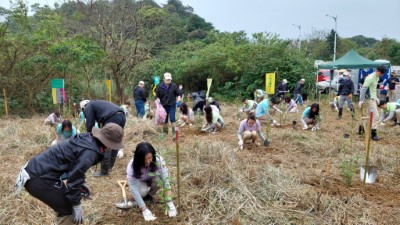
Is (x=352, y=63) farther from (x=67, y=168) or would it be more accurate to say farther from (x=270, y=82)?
(x=67, y=168)

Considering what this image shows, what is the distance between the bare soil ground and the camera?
323 cm

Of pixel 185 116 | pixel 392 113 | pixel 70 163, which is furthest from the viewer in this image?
pixel 185 116

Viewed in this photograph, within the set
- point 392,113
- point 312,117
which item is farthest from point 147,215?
point 392,113

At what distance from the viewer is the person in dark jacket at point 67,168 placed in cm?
228

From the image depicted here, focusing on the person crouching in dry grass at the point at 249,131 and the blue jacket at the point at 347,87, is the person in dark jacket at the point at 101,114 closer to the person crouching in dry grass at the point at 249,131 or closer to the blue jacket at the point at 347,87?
the person crouching in dry grass at the point at 249,131

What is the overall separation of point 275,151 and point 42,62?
27.1 ft

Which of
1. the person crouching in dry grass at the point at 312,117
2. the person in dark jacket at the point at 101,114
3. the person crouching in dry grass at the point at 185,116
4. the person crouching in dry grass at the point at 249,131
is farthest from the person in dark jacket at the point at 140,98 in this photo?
the person in dark jacket at the point at 101,114

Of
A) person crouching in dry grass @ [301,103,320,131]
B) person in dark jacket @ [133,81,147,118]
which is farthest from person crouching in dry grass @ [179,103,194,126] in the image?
person crouching in dry grass @ [301,103,320,131]

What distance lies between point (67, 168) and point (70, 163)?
55mm

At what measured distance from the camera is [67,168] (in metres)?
2.35

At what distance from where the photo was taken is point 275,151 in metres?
5.61

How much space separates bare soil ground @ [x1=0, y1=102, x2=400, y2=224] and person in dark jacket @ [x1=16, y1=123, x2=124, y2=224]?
95cm

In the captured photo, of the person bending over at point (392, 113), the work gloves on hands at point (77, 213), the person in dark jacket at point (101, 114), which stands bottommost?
the work gloves on hands at point (77, 213)

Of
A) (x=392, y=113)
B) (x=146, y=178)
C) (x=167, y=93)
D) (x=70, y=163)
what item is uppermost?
(x=167, y=93)
